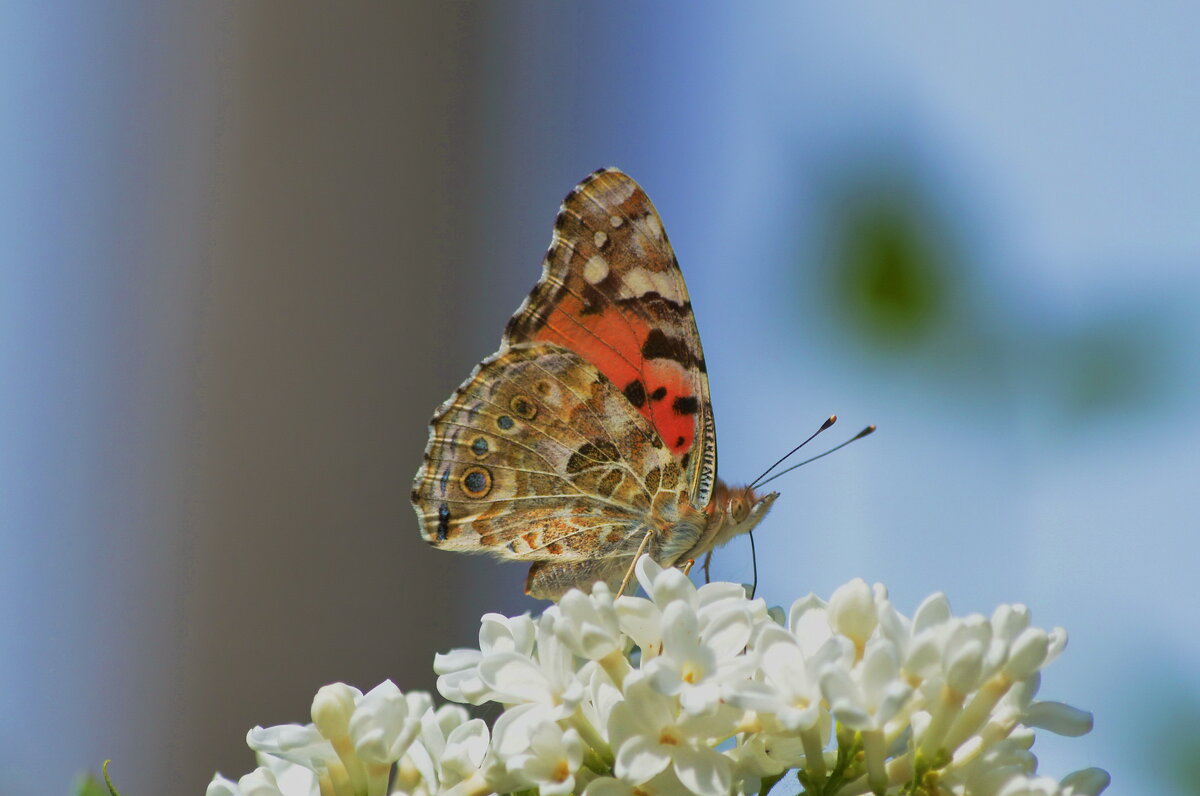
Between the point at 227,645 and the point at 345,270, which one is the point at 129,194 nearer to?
the point at 345,270

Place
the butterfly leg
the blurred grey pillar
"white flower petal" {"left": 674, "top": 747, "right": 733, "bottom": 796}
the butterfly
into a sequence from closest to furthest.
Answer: "white flower petal" {"left": 674, "top": 747, "right": 733, "bottom": 796}
the butterfly leg
the butterfly
the blurred grey pillar

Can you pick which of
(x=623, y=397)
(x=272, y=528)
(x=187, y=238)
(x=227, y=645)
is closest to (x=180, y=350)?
(x=187, y=238)

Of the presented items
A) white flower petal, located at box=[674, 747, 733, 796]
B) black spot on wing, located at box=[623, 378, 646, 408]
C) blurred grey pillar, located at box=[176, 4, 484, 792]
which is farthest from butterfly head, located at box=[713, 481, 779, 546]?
blurred grey pillar, located at box=[176, 4, 484, 792]

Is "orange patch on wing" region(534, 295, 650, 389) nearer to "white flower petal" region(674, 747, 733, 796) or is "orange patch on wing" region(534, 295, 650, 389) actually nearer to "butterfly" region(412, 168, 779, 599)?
"butterfly" region(412, 168, 779, 599)

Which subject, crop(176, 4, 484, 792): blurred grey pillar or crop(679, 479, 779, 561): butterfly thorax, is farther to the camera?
crop(176, 4, 484, 792): blurred grey pillar

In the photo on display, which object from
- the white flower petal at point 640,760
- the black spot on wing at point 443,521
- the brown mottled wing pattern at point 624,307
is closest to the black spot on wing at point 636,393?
the brown mottled wing pattern at point 624,307

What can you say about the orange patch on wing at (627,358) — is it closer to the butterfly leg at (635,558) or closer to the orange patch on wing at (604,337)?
the orange patch on wing at (604,337)

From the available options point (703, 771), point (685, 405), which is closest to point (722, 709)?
point (703, 771)

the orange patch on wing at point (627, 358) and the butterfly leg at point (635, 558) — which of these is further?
the orange patch on wing at point (627, 358)

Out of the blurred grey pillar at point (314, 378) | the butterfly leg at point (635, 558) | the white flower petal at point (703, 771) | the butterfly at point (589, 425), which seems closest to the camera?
the white flower petal at point (703, 771)
